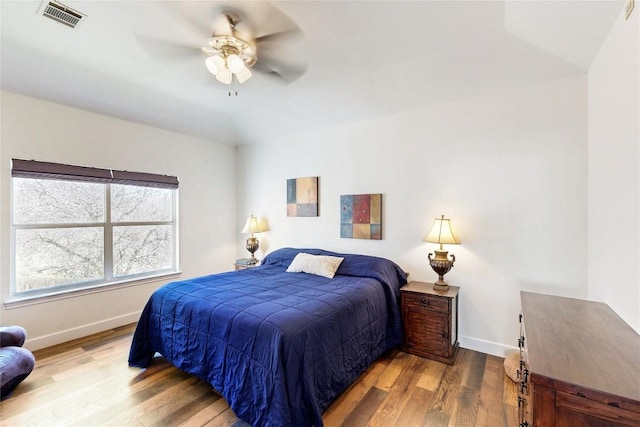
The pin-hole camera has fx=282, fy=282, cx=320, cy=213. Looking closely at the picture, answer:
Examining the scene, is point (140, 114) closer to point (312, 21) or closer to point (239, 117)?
point (239, 117)

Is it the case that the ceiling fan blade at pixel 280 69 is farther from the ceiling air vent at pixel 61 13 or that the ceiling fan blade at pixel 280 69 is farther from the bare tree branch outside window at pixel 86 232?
the bare tree branch outside window at pixel 86 232

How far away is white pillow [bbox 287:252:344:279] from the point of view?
3.02m

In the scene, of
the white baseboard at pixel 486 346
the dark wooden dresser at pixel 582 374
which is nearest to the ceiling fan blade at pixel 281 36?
the dark wooden dresser at pixel 582 374

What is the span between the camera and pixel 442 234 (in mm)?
2701

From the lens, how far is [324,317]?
1924mm

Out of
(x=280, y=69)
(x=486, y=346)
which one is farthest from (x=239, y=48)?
(x=486, y=346)

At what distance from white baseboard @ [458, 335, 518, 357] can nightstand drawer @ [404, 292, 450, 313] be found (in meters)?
0.59

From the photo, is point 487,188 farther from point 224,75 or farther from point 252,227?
point 252,227

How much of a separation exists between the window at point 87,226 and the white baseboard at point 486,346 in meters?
3.76

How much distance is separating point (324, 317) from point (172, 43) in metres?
2.41

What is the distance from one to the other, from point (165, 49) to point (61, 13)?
65cm

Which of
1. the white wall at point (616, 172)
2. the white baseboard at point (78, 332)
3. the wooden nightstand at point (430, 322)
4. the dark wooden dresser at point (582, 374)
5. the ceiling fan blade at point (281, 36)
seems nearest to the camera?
the dark wooden dresser at point (582, 374)

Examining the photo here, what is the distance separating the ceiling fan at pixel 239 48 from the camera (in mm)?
1894

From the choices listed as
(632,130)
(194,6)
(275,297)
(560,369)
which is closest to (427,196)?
(632,130)
